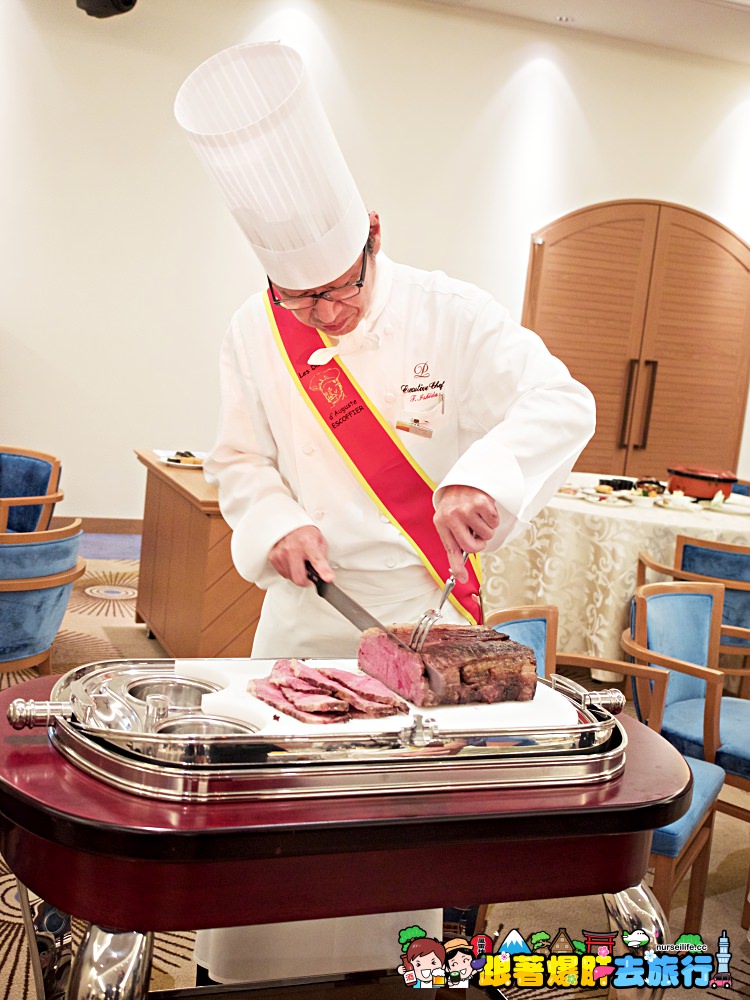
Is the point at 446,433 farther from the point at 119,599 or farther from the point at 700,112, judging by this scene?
the point at 700,112

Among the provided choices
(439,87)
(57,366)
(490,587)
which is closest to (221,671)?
(490,587)

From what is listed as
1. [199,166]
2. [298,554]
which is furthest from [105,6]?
[298,554]

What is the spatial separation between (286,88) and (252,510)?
673mm

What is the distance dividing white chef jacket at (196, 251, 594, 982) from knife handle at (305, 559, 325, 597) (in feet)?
0.22

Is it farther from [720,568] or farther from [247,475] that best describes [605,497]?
[247,475]

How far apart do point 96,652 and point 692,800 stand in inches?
112

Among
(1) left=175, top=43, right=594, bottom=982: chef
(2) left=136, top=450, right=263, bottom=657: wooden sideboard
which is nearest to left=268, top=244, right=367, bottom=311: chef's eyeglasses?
(1) left=175, top=43, right=594, bottom=982: chef

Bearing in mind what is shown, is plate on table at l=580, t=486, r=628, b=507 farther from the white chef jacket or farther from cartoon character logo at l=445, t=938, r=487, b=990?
cartoon character logo at l=445, t=938, r=487, b=990

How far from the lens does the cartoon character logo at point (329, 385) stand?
5.79 ft

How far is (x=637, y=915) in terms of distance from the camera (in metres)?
1.24

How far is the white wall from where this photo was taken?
6.30 m

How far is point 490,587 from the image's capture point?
4309 millimetres

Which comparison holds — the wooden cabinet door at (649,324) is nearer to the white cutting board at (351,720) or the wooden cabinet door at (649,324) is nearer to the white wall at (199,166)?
the white wall at (199,166)

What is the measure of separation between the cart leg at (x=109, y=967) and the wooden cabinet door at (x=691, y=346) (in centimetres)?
698
